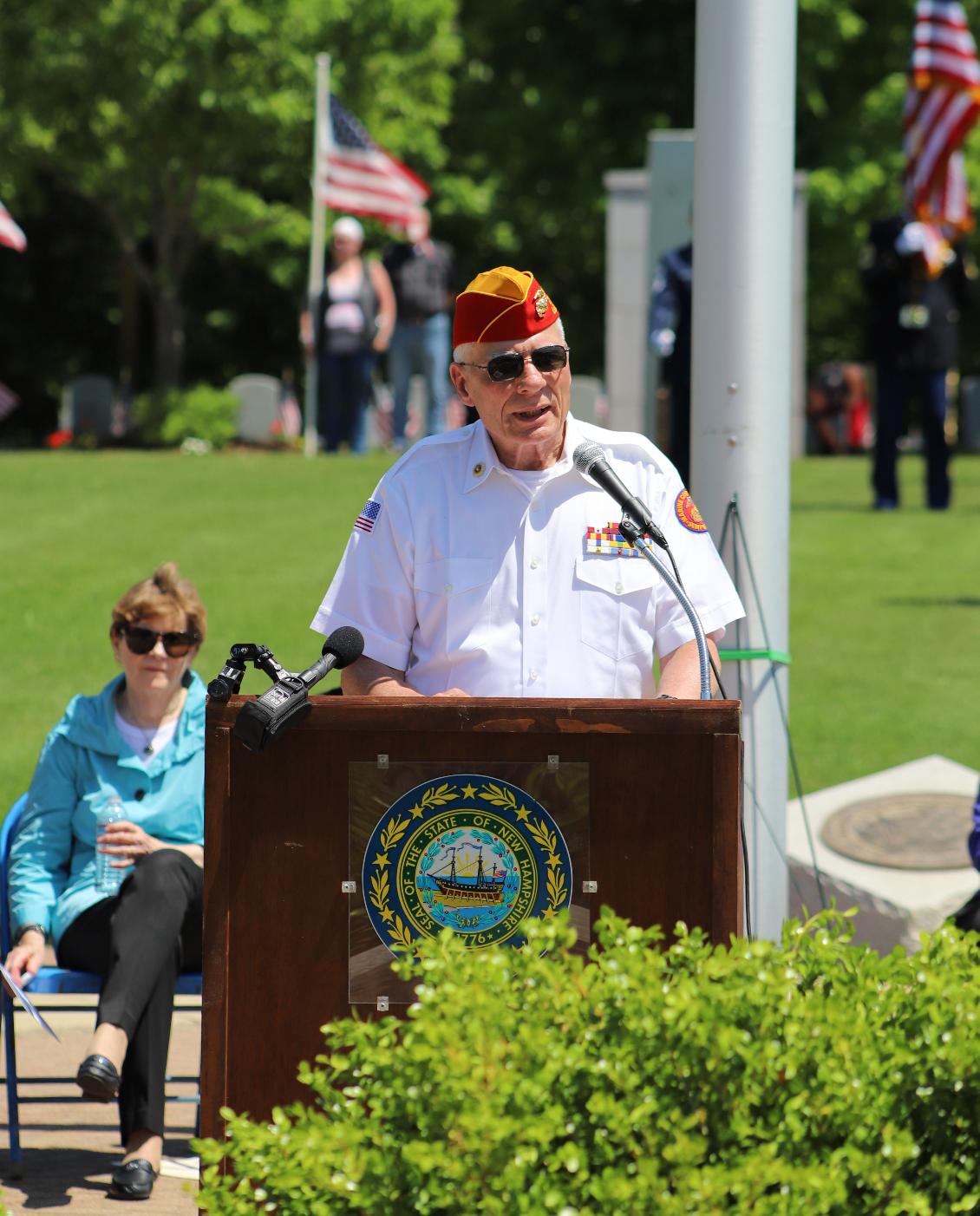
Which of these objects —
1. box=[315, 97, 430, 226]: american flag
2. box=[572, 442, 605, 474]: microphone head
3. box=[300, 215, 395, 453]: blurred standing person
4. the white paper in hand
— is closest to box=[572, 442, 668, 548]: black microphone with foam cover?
box=[572, 442, 605, 474]: microphone head

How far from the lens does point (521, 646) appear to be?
4125 millimetres

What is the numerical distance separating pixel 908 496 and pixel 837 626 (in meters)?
6.03

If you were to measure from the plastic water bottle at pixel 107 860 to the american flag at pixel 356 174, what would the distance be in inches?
714

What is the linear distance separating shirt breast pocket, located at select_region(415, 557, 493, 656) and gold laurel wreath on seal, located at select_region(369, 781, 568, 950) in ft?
2.36

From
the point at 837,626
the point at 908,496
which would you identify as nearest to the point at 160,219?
the point at 908,496

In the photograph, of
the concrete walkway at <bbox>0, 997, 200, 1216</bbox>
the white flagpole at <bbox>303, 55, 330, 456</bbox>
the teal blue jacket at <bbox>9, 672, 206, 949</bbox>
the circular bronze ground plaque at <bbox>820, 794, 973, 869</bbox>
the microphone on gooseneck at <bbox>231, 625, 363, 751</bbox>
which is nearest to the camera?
the microphone on gooseneck at <bbox>231, 625, 363, 751</bbox>

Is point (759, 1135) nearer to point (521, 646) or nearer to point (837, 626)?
point (521, 646)

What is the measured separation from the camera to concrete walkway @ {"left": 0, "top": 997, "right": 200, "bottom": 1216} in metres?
4.98

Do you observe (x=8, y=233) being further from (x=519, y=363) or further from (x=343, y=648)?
(x=343, y=648)

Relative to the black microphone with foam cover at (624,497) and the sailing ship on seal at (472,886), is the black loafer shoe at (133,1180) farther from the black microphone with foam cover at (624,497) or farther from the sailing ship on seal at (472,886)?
the black microphone with foam cover at (624,497)

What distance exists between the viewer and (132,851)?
5.41m

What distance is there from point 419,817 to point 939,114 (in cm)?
1368

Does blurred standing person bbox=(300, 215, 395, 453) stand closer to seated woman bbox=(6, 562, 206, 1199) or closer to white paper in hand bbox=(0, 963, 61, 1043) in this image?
seated woman bbox=(6, 562, 206, 1199)

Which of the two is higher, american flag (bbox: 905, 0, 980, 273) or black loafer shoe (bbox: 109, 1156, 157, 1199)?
american flag (bbox: 905, 0, 980, 273)
